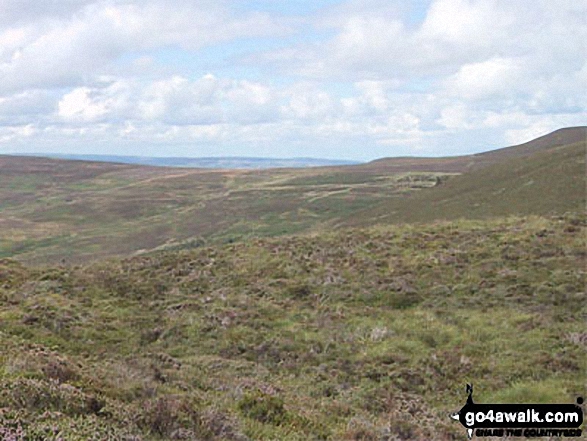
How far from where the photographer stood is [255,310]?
1834cm

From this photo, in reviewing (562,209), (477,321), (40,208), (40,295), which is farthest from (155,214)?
(477,321)

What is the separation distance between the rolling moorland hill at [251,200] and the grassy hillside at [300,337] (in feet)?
64.6

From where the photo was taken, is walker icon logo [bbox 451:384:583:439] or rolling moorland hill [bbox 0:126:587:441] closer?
rolling moorland hill [bbox 0:126:587:441]

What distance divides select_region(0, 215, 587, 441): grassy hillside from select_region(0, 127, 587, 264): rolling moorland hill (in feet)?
64.6

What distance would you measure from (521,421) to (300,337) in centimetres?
721

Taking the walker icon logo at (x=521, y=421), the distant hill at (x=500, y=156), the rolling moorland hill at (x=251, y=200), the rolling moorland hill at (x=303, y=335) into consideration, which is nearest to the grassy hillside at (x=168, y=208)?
the rolling moorland hill at (x=251, y=200)

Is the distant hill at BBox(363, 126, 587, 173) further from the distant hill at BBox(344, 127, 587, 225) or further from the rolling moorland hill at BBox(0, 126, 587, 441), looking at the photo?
the rolling moorland hill at BBox(0, 126, 587, 441)

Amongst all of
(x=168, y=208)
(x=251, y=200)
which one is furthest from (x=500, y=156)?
(x=168, y=208)

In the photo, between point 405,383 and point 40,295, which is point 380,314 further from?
point 40,295

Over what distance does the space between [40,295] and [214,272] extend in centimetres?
680

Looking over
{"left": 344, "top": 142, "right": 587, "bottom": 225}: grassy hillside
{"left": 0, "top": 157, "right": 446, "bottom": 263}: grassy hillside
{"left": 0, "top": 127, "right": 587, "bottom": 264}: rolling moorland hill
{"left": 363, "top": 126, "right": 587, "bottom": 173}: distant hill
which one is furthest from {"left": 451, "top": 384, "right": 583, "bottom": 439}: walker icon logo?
{"left": 363, "top": 126, "right": 587, "bottom": 173}: distant hill

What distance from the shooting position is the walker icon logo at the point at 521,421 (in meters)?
9.45

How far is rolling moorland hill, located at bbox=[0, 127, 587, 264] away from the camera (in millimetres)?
49525

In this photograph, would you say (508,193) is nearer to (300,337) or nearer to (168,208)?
(300,337)
